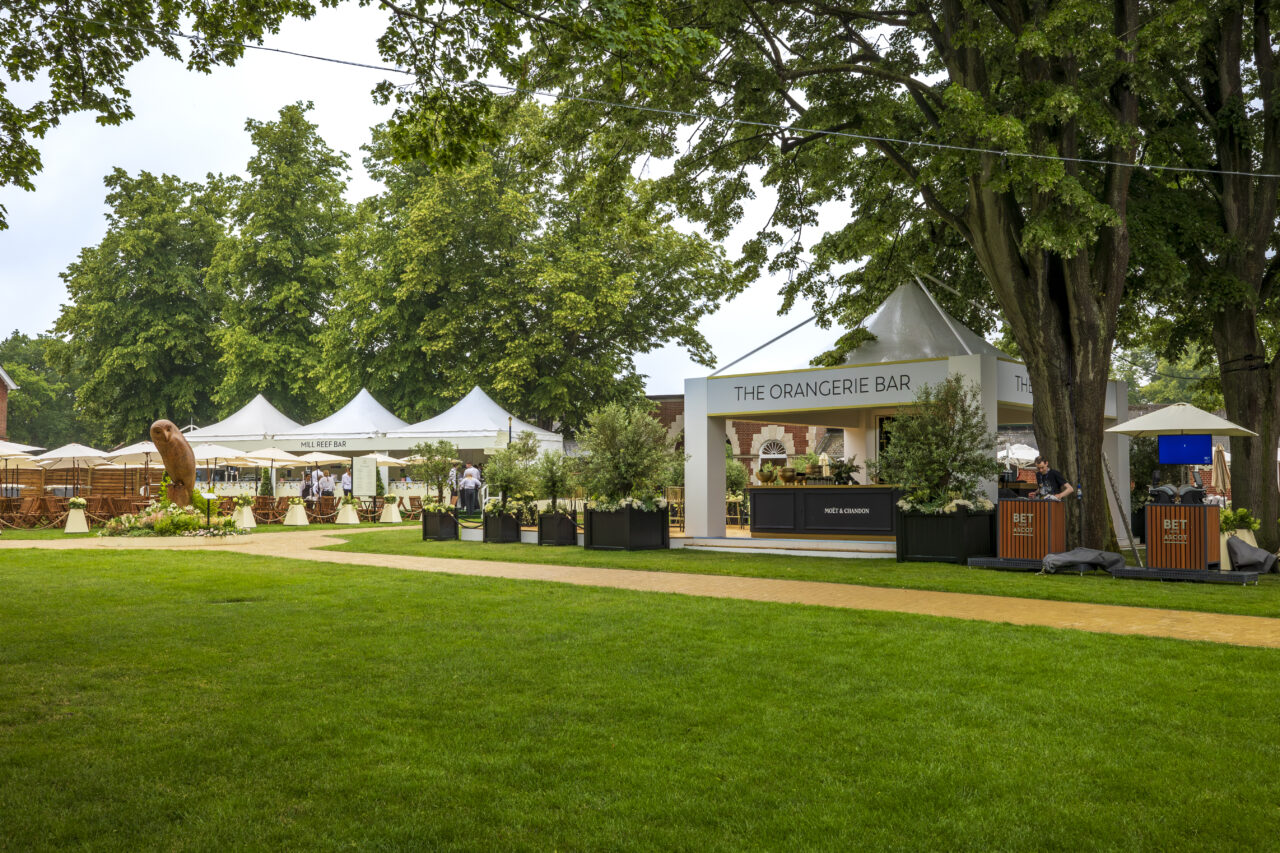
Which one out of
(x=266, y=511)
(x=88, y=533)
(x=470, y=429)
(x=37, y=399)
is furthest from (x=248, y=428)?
(x=37, y=399)

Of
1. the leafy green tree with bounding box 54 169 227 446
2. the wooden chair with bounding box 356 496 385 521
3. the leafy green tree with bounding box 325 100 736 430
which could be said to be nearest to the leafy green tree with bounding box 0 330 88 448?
the leafy green tree with bounding box 54 169 227 446

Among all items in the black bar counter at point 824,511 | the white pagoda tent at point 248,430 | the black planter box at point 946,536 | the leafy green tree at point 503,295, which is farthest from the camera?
the leafy green tree at point 503,295

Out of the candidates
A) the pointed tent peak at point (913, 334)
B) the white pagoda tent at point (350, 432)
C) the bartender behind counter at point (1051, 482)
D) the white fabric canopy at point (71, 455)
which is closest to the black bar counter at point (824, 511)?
the pointed tent peak at point (913, 334)

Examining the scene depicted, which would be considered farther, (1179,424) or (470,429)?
(470,429)

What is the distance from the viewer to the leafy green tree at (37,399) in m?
62.6

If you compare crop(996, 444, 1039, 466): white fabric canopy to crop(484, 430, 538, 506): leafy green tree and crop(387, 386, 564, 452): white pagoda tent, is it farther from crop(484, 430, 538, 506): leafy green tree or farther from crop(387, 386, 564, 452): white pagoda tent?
crop(484, 430, 538, 506): leafy green tree

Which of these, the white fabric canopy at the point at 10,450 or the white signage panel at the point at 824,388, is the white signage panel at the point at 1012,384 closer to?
the white signage panel at the point at 824,388

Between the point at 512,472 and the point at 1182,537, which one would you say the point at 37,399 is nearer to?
the point at 512,472

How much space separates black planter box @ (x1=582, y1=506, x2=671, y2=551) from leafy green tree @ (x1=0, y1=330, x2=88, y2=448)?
5238 centimetres

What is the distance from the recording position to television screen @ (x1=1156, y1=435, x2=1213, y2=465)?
14266 mm

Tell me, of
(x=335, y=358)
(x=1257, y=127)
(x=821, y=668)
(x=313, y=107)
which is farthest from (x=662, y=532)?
(x=313, y=107)

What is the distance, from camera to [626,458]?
17.7 metres

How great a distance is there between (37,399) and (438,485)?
53.4 m

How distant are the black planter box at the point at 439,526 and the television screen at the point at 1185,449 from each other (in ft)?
43.7
